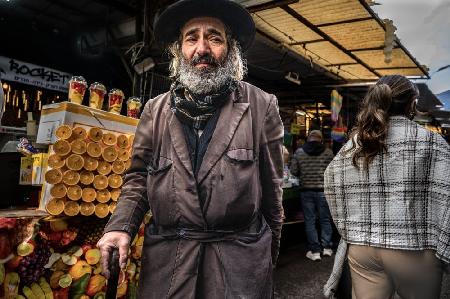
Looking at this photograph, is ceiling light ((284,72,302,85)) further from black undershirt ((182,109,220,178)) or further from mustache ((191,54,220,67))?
black undershirt ((182,109,220,178))

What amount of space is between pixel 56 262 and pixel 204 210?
2170mm

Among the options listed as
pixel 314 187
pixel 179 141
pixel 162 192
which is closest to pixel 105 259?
pixel 162 192

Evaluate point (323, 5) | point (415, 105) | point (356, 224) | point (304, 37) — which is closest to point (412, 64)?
point (304, 37)

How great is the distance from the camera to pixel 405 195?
229 cm

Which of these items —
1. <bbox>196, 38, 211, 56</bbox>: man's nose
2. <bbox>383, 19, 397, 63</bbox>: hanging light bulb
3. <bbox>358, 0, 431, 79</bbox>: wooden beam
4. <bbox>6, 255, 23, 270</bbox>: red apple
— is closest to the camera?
<bbox>196, 38, 211, 56</bbox>: man's nose

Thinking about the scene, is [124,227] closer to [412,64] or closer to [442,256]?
[442,256]

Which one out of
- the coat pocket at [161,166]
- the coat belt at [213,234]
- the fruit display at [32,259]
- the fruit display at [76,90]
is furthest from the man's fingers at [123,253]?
the fruit display at [76,90]

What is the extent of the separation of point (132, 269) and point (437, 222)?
2.98m

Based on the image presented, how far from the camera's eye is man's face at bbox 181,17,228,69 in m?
1.99

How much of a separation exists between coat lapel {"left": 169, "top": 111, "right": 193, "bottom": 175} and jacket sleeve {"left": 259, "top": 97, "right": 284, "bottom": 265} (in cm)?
46

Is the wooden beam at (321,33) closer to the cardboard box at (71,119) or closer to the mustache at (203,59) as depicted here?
the cardboard box at (71,119)

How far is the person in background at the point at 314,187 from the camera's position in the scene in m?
7.12

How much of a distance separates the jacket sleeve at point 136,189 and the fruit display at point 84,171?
57.1 inches

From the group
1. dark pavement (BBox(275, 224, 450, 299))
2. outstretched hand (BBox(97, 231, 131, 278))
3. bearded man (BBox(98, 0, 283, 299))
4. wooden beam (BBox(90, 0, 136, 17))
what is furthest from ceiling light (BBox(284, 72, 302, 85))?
outstretched hand (BBox(97, 231, 131, 278))
